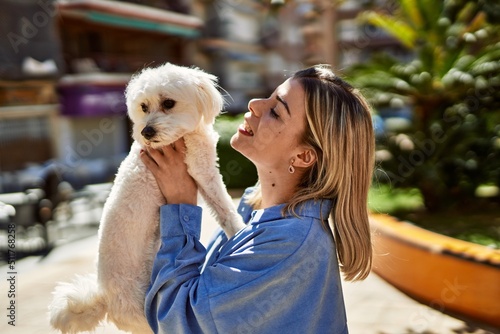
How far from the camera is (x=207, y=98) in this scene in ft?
6.22

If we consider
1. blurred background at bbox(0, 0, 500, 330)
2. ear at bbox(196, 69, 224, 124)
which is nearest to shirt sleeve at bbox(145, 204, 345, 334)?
ear at bbox(196, 69, 224, 124)

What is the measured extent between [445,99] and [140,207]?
6.11 metres

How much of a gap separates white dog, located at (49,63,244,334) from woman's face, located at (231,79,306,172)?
0.32 metres

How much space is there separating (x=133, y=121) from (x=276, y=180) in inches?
28.4

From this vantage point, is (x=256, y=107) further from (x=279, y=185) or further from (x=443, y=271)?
(x=443, y=271)

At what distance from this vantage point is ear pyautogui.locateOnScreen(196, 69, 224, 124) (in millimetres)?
1880

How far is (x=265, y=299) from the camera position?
126 centimetres

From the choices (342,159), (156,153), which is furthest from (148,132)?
(342,159)

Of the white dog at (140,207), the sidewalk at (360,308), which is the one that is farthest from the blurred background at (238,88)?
the sidewalk at (360,308)

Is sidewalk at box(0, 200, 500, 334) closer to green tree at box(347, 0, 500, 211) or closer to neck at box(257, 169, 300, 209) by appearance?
neck at box(257, 169, 300, 209)

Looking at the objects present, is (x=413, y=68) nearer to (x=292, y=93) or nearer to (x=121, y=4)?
(x=292, y=93)

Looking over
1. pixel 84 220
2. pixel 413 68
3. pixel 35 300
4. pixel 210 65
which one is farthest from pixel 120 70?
pixel 35 300

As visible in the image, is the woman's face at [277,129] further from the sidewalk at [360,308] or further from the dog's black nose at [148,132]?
the sidewalk at [360,308]

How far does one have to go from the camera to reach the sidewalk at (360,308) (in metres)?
3.66
